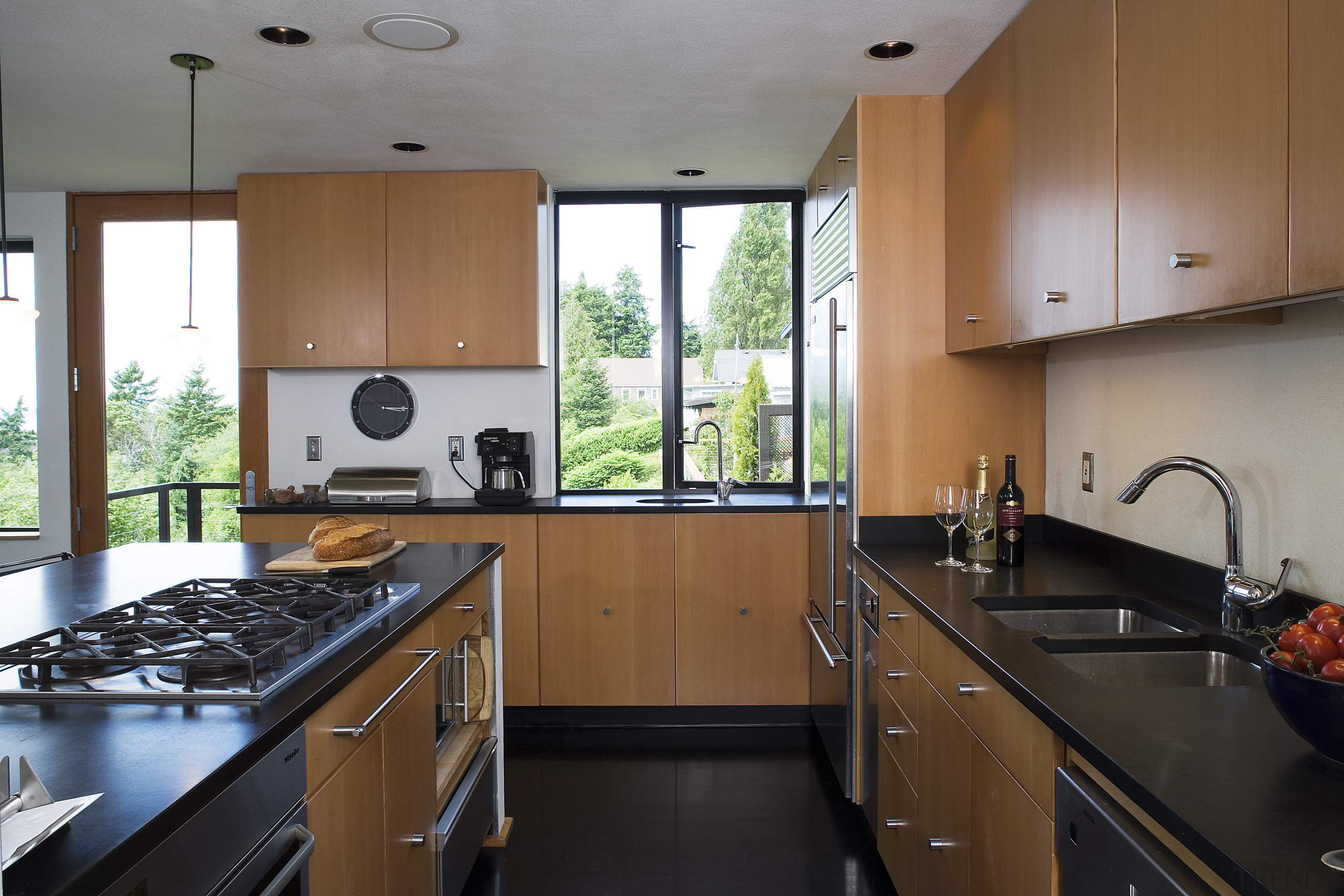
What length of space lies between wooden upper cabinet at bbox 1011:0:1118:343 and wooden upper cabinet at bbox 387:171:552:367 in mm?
2166

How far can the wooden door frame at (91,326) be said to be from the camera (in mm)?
4086

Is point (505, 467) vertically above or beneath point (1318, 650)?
above

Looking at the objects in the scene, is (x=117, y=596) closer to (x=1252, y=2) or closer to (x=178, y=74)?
(x=178, y=74)

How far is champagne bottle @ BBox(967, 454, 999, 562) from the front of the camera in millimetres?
2484

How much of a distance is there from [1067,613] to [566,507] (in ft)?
7.09

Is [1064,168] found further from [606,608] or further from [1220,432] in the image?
[606,608]

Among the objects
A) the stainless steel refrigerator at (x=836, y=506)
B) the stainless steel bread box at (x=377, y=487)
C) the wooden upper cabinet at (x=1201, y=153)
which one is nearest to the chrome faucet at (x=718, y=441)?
the stainless steel refrigerator at (x=836, y=506)

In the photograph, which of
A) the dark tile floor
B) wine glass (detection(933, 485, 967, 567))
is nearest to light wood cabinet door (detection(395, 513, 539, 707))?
the dark tile floor

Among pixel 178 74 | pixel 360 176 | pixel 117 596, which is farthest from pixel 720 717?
pixel 178 74

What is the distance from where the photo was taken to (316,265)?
12.3ft

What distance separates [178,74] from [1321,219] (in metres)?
3.00

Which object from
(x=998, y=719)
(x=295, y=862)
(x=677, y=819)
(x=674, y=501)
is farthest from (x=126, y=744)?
(x=674, y=501)

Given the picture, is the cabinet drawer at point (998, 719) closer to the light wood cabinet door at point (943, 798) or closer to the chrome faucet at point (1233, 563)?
the light wood cabinet door at point (943, 798)

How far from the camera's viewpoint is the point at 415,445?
4.06 meters
